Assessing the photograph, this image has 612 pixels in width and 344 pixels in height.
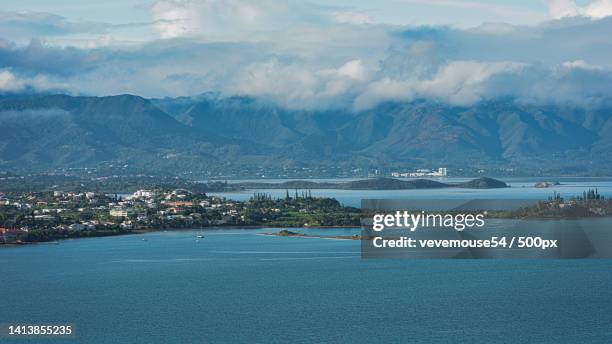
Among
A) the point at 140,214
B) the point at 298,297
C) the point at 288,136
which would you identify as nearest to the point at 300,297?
the point at 298,297

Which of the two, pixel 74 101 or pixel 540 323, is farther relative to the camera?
pixel 74 101

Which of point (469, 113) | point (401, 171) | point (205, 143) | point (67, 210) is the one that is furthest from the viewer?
point (469, 113)

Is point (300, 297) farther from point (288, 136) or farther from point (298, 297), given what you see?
point (288, 136)

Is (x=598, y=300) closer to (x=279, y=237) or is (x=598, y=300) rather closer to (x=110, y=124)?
(x=279, y=237)

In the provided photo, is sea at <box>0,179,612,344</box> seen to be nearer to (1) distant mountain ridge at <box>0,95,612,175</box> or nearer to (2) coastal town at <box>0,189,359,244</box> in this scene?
(2) coastal town at <box>0,189,359,244</box>

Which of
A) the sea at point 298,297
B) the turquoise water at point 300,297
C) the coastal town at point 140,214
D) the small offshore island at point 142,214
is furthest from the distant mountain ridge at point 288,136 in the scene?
the turquoise water at point 300,297

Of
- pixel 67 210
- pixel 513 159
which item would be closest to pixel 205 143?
pixel 513 159
